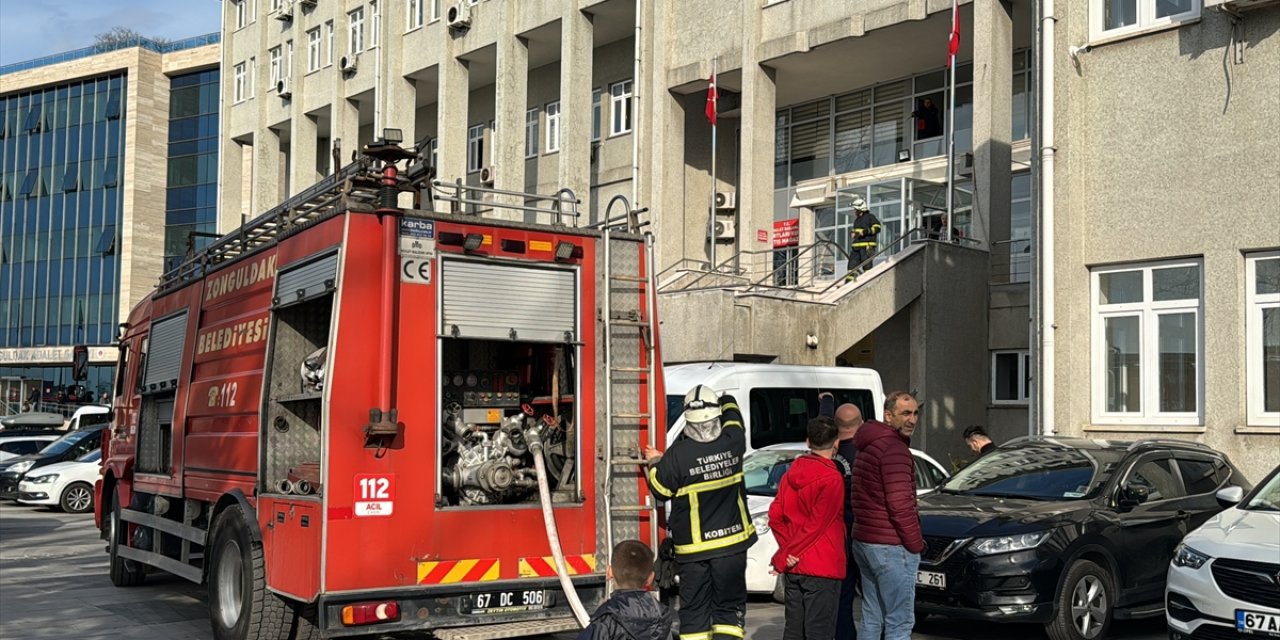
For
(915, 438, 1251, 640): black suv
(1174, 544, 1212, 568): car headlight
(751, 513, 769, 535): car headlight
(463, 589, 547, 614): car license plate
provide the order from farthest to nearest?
(751, 513, 769, 535): car headlight
(915, 438, 1251, 640): black suv
(1174, 544, 1212, 568): car headlight
(463, 589, 547, 614): car license plate

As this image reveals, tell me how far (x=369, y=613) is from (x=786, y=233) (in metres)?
24.7

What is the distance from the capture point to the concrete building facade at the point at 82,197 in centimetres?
6656

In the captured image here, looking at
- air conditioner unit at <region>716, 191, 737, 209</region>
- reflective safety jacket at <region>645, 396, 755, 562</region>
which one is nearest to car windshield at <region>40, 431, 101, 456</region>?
air conditioner unit at <region>716, 191, 737, 209</region>

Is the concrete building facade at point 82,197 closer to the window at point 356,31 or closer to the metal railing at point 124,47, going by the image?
the metal railing at point 124,47

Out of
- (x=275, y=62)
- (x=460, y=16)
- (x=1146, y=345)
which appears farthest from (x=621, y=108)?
(x=1146, y=345)

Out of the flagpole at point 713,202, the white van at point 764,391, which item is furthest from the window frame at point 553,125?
the white van at point 764,391

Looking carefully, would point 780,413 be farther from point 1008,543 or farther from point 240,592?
point 240,592

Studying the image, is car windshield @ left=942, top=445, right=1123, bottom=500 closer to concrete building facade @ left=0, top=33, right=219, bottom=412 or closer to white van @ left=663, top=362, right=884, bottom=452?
white van @ left=663, top=362, right=884, bottom=452

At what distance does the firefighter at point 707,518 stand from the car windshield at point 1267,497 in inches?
157

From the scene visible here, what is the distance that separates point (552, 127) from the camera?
36.6m

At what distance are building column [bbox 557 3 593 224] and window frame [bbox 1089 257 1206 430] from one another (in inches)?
718

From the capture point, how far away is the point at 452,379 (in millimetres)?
9000

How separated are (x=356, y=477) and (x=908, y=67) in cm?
2278

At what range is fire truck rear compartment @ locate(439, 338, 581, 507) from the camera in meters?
8.69
